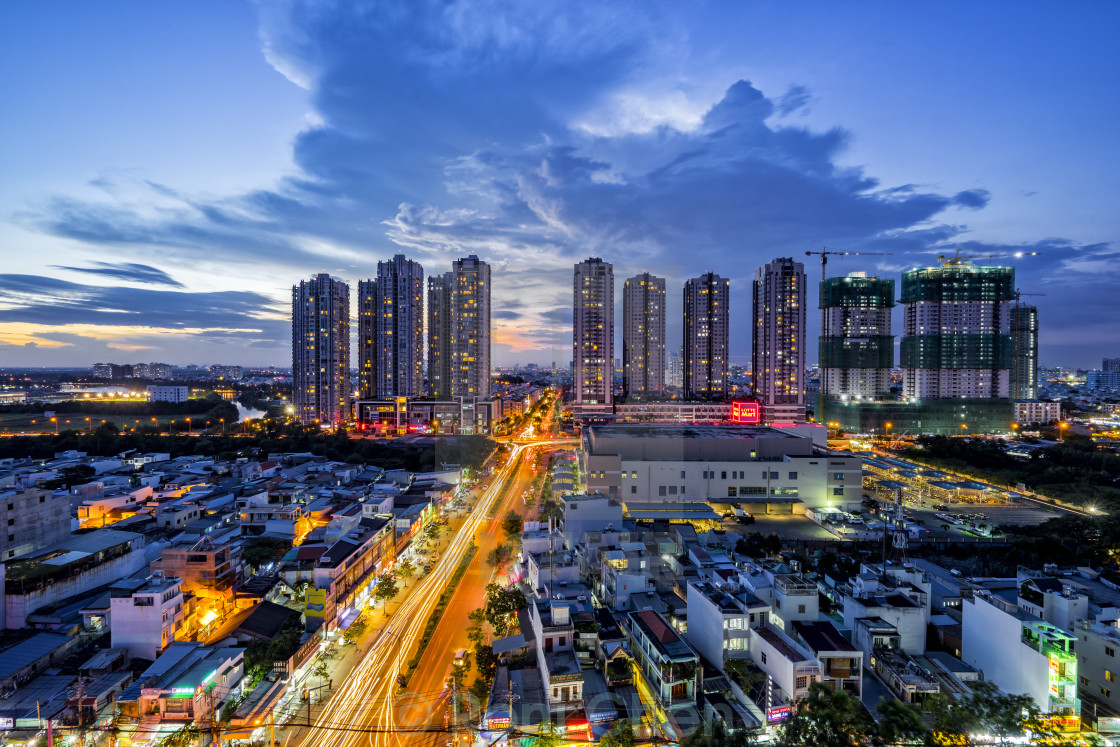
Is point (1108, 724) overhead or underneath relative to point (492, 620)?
overhead

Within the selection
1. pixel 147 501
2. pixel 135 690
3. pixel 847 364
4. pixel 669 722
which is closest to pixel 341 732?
pixel 135 690

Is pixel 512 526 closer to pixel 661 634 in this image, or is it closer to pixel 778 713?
pixel 661 634

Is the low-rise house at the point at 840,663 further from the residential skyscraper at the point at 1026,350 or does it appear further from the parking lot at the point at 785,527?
the residential skyscraper at the point at 1026,350

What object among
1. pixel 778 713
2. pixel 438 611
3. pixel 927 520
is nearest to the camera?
pixel 778 713

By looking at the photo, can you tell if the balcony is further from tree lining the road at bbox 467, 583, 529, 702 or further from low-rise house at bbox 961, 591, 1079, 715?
tree lining the road at bbox 467, 583, 529, 702

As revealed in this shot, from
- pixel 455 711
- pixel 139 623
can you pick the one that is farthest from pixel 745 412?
pixel 139 623

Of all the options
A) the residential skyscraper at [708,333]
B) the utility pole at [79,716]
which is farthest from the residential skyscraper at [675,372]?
the utility pole at [79,716]

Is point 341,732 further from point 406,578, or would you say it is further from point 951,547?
point 951,547
